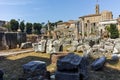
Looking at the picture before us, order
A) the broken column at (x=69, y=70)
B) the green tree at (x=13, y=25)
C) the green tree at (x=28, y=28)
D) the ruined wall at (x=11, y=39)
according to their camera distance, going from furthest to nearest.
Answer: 1. the green tree at (x=28, y=28)
2. the green tree at (x=13, y=25)
3. the ruined wall at (x=11, y=39)
4. the broken column at (x=69, y=70)

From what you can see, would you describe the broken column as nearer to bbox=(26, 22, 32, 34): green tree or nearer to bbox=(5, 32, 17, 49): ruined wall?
bbox=(5, 32, 17, 49): ruined wall

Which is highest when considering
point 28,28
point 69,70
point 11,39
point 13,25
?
point 13,25

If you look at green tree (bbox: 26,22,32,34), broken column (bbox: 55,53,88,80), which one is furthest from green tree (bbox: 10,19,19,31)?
broken column (bbox: 55,53,88,80)

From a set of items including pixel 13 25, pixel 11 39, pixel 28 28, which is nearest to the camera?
pixel 11 39

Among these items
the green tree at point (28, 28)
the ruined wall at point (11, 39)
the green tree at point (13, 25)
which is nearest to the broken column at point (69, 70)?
the ruined wall at point (11, 39)

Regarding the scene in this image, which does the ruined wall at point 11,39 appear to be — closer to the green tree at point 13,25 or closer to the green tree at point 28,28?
the green tree at point 13,25

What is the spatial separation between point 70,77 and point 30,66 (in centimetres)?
152

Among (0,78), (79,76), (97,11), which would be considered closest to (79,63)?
(79,76)

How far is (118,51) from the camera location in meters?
13.9

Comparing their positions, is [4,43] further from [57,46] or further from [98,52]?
[98,52]

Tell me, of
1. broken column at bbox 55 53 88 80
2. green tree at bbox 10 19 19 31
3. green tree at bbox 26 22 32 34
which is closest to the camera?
broken column at bbox 55 53 88 80

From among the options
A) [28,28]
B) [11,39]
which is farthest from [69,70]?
[28,28]

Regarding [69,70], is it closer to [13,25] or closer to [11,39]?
[11,39]

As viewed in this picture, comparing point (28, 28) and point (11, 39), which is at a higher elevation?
point (28, 28)
